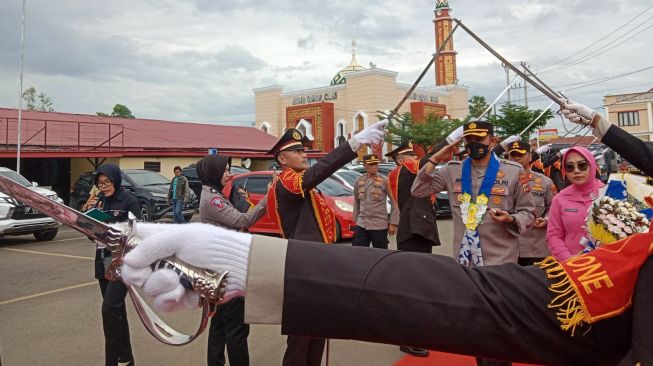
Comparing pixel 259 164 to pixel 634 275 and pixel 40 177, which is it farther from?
pixel 634 275

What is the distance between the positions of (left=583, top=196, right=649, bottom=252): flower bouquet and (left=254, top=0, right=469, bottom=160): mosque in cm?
3023

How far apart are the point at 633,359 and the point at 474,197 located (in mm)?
2491

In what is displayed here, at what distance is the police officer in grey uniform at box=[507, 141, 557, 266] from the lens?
15.5 ft

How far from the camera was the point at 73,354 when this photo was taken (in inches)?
172

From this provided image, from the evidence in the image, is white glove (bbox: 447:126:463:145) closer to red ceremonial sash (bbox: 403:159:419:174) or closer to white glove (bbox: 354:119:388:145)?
white glove (bbox: 354:119:388:145)

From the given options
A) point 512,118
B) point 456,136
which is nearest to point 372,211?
point 456,136

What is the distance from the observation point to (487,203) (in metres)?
3.50

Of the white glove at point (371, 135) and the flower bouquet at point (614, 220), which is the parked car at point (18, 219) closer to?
A: the white glove at point (371, 135)

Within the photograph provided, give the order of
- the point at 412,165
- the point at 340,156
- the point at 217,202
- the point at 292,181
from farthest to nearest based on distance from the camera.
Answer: the point at 412,165 → the point at 292,181 → the point at 217,202 → the point at 340,156

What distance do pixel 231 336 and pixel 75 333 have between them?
2.38 metres

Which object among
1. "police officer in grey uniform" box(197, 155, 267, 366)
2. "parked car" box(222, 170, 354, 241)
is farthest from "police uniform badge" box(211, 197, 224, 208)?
"parked car" box(222, 170, 354, 241)

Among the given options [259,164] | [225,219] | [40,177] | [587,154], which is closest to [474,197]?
[587,154]

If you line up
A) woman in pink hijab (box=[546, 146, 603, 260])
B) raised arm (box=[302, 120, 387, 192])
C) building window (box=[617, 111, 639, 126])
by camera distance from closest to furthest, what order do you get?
raised arm (box=[302, 120, 387, 192]) → woman in pink hijab (box=[546, 146, 603, 260]) → building window (box=[617, 111, 639, 126])

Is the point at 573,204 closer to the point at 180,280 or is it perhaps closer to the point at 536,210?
the point at 536,210
